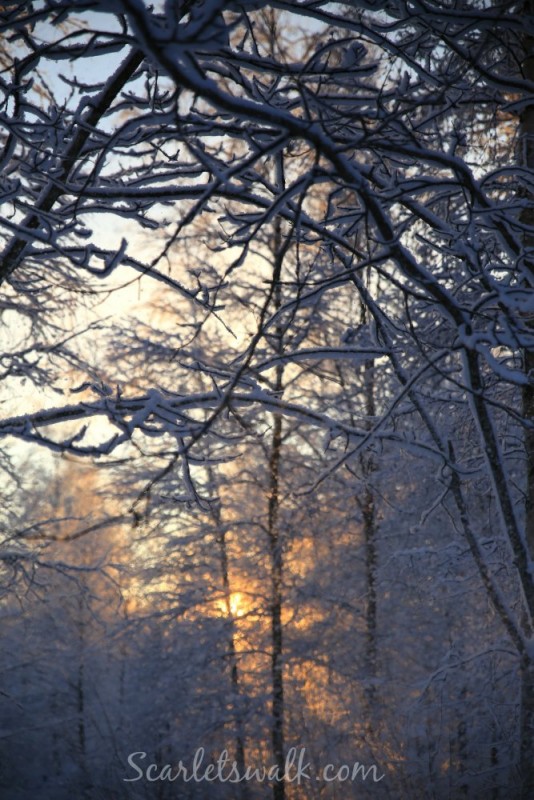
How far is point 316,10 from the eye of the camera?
2104 millimetres

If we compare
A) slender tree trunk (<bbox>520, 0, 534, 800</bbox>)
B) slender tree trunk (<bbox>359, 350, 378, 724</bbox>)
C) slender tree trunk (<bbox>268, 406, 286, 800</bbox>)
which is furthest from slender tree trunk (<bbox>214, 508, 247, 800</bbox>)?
slender tree trunk (<bbox>520, 0, 534, 800</bbox>)

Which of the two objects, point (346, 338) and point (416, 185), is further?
point (346, 338)

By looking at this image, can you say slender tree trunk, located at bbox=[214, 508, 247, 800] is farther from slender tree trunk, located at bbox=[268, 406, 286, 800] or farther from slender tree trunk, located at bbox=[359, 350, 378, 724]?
slender tree trunk, located at bbox=[359, 350, 378, 724]

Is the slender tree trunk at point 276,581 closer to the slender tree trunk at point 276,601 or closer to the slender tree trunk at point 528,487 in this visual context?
the slender tree trunk at point 276,601

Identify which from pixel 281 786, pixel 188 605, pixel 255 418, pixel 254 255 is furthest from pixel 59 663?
pixel 254 255

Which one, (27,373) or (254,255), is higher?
(254,255)

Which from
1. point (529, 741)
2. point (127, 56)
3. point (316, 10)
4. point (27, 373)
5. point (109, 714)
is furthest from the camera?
point (109, 714)

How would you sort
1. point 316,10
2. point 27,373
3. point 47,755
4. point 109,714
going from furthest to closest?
point 47,755
point 109,714
point 27,373
point 316,10

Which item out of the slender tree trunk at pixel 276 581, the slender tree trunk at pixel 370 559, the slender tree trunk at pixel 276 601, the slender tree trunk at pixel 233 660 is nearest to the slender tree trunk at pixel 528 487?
the slender tree trunk at pixel 276 581

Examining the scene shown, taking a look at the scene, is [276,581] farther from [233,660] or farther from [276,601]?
[233,660]

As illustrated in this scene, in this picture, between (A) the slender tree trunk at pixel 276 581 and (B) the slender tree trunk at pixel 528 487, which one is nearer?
(B) the slender tree trunk at pixel 528 487

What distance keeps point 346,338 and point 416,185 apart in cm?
73

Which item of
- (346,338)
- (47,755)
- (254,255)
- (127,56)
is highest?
(254,255)

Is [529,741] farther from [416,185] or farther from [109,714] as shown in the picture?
[109,714]
